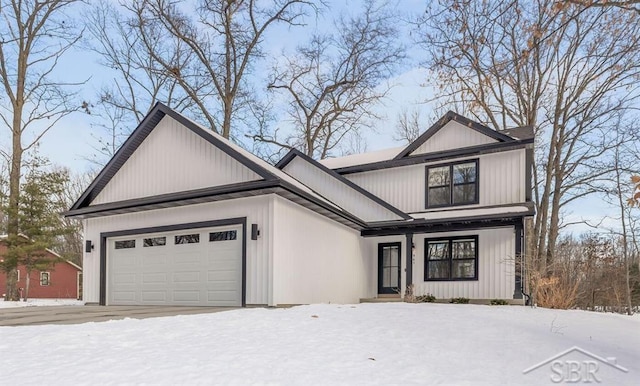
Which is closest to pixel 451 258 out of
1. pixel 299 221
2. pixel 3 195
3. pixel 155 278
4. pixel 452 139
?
pixel 452 139

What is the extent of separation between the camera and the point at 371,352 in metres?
6.21

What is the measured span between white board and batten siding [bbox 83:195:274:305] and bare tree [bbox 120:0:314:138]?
12.8 m

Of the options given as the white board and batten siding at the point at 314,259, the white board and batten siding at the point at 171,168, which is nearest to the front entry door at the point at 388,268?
the white board and batten siding at the point at 314,259

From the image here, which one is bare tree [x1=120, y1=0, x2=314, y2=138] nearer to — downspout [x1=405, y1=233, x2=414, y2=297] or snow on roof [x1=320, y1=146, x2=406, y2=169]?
snow on roof [x1=320, y1=146, x2=406, y2=169]

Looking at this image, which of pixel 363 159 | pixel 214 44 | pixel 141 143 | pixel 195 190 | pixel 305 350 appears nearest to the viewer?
pixel 305 350

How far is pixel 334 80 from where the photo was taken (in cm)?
2931

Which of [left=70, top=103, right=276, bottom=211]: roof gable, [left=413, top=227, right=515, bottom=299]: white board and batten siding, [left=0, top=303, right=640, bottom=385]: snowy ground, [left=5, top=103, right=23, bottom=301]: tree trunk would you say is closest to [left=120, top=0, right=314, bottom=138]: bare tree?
[left=5, top=103, right=23, bottom=301]: tree trunk

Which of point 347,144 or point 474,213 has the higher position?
point 347,144

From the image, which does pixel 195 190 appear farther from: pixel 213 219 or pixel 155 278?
pixel 155 278

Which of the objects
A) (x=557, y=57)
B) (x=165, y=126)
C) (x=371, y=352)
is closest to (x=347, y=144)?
(x=557, y=57)

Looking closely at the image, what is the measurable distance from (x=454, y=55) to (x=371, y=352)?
216 inches

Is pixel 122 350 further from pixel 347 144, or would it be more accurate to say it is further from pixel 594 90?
pixel 347 144

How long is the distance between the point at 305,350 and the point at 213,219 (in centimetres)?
684

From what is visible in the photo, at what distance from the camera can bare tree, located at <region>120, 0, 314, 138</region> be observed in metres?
26.0
